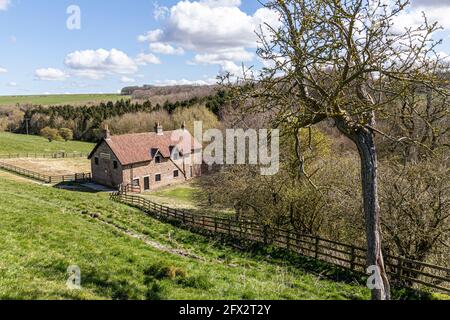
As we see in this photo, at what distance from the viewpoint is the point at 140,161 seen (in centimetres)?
4462

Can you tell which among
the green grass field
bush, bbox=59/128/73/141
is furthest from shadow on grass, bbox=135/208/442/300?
bush, bbox=59/128/73/141

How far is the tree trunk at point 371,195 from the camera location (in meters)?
7.59

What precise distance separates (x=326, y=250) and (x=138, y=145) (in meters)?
34.1

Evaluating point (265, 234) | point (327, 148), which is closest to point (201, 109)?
point (327, 148)

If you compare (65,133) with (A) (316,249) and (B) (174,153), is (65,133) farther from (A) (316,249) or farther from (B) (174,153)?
(A) (316,249)

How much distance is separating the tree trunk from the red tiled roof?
37.8 metres

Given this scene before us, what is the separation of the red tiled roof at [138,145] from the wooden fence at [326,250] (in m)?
13.5

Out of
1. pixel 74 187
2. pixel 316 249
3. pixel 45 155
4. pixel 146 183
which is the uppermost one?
pixel 45 155

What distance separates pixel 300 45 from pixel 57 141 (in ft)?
297

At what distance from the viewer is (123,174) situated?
42.6m

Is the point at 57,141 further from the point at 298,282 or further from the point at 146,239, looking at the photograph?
the point at 298,282

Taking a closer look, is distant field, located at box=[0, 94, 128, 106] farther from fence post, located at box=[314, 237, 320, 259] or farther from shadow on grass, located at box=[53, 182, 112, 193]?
fence post, located at box=[314, 237, 320, 259]

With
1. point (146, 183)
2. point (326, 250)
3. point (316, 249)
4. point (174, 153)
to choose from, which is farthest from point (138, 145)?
point (316, 249)

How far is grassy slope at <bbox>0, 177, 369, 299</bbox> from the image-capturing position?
8375 millimetres
